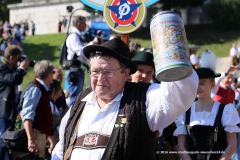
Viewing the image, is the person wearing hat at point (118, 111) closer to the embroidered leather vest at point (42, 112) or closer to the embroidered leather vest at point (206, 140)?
the embroidered leather vest at point (206, 140)

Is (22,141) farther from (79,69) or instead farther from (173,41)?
(173,41)

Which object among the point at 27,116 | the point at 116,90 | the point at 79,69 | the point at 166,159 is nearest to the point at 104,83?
the point at 116,90

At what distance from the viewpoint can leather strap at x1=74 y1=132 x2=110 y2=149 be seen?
327 cm

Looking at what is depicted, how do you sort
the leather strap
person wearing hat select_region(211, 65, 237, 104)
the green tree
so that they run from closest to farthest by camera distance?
the leather strap → person wearing hat select_region(211, 65, 237, 104) → the green tree

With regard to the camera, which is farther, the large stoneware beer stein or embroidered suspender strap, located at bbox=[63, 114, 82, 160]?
embroidered suspender strap, located at bbox=[63, 114, 82, 160]

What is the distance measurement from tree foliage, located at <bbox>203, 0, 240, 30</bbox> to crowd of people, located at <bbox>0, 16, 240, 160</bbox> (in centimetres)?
3160

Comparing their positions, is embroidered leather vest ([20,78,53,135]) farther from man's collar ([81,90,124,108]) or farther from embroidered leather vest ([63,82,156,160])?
embroidered leather vest ([63,82,156,160])

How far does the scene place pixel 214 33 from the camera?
38.5m

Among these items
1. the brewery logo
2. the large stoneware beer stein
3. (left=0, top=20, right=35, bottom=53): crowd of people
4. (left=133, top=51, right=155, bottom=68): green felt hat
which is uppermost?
(left=0, top=20, right=35, bottom=53): crowd of people

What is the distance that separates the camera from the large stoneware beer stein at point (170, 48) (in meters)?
2.70

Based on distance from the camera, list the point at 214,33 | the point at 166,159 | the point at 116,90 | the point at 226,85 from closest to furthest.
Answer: the point at 116,90
the point at 166,159
the point at 226,85
the point at 214,33


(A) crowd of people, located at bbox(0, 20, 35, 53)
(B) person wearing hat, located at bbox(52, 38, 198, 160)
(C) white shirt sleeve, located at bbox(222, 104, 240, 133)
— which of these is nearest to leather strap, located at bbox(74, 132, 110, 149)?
(B) person wearing hat, located at bbox(52, 38, 198, 160)

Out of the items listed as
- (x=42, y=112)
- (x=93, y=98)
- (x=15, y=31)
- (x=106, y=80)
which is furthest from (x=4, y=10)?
(x=106, y=80)

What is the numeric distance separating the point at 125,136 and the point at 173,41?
78 centimetres
